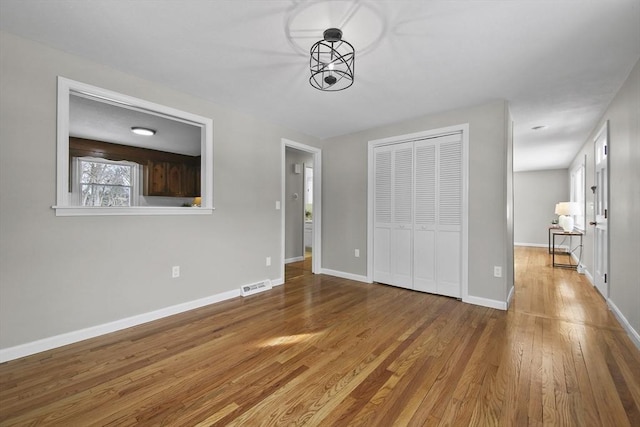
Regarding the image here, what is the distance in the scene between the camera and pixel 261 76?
2707 millimetres

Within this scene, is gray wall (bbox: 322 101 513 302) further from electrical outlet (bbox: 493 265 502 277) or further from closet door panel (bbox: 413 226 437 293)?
closet door panel (bbox: 413 226 437 293)

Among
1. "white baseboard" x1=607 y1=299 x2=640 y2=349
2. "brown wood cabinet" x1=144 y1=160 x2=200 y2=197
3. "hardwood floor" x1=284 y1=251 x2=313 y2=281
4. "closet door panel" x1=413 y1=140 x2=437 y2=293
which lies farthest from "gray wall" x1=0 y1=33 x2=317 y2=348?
"white baseboard" x1=607 y1=299 x2=640 y2=349

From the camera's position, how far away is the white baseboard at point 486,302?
3.18m

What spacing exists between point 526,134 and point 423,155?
7.20 feet

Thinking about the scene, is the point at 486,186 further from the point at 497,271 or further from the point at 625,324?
the point at 625,324

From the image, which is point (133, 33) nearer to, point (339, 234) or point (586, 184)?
point (339, 234)

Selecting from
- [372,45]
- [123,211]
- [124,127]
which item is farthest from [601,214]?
[124,127]

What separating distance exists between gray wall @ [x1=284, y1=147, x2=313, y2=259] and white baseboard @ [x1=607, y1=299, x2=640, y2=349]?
4900 mm

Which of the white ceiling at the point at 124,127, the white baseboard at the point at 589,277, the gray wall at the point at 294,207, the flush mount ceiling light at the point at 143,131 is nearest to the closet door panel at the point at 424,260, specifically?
the white baseboard at the point at 589,277

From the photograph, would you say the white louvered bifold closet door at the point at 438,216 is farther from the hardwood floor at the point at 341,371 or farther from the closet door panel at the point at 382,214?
the hardwood floor at the point at 341,371

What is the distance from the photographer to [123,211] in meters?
2.67

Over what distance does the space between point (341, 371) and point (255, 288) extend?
207 cm

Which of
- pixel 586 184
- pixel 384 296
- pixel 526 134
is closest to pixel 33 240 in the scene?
pixel 384 296

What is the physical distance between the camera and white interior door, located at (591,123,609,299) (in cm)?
335
